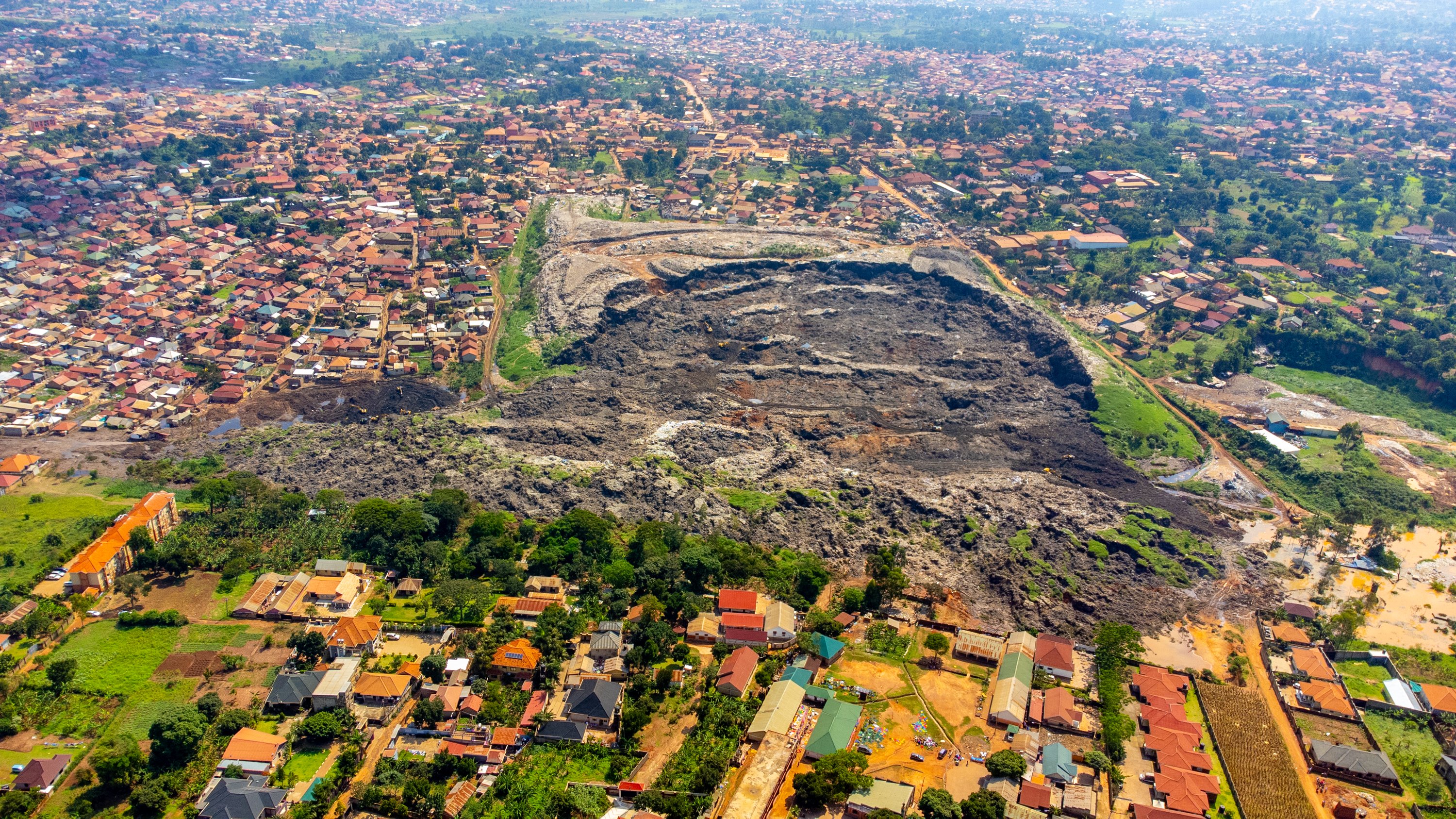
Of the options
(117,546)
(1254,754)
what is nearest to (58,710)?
(117,546)

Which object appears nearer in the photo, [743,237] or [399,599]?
[399,599]

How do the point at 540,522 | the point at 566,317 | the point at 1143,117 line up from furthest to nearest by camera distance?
the point at 1143,117
the point at 566,317
the point at 540,522

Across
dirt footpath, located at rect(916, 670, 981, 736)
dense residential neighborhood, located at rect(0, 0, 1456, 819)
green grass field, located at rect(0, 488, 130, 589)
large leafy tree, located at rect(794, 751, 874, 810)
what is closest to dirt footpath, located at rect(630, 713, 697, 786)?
dense residential neighborhood, located at rect(0, 0, 1456, 819)

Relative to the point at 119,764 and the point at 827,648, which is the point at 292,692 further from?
the point at 827,648

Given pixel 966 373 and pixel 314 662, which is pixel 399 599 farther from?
pixel 966 373

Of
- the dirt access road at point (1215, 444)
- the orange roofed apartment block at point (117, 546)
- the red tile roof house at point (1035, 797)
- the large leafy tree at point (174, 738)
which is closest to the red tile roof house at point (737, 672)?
the red tile roof house at point (1035, 797)

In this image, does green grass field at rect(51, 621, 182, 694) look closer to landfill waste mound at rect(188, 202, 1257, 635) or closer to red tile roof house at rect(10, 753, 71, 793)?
red tile roof house at rect(10, 753, 71, 793)

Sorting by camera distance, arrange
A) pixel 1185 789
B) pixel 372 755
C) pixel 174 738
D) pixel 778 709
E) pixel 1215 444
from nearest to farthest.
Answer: pixel 174 738, pixel 1185 789, pixel 372 755, pixel 778 709, pixel 1215 444

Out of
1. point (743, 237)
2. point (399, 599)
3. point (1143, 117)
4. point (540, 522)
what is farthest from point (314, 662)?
point (1143, 117)

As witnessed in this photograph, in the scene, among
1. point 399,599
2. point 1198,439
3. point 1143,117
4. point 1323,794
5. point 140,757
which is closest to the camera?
point 140,757
